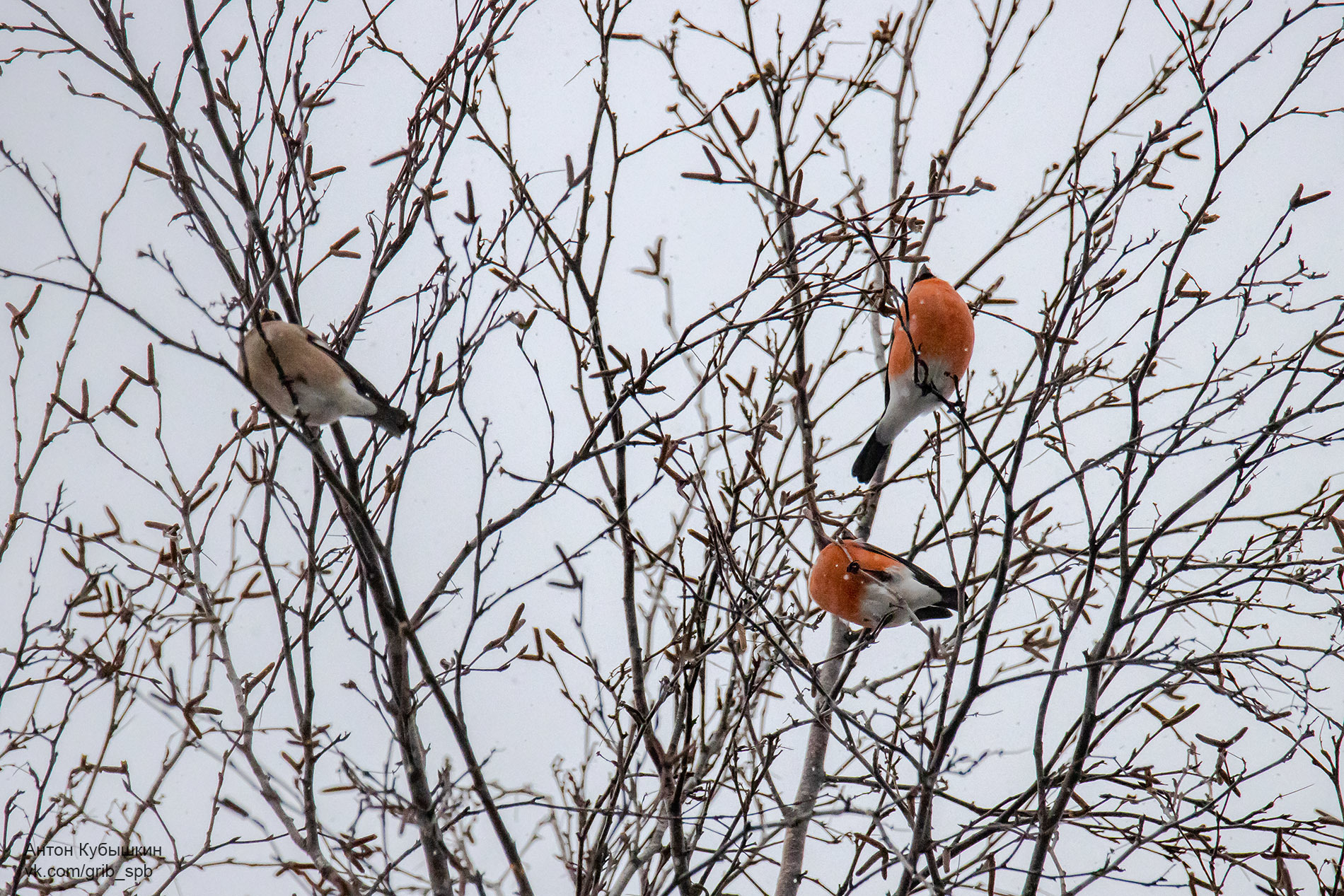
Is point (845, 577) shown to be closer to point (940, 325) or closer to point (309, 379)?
point (940, 325)

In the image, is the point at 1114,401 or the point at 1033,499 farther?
the point at 1114,401

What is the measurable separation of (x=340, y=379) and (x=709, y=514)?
0.92m

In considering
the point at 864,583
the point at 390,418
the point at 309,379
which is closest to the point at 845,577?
the point at 864,583

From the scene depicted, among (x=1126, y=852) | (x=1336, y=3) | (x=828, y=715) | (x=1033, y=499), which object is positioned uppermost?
(x=1336, y=3)

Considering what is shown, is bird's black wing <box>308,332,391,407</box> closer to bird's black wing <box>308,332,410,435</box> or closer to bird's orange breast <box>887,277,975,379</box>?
bird's black wing <box>308,332,410,435</box>

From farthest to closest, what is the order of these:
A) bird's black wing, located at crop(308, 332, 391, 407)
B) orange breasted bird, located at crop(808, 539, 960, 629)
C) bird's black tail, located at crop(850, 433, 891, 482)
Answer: bird's black tail, located at crop(850, 433, 891, 482), orange breasted bird, located at crop(808, 539, 960, 629), bird's black wing, located at crop(308, 332, 391, 407)

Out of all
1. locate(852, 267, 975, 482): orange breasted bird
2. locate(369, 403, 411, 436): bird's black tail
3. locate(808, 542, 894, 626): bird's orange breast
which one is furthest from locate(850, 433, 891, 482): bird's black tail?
locate(369, 403, 411, 436): bird's black tail

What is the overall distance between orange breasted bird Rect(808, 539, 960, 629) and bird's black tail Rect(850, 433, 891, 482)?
13.7 inches

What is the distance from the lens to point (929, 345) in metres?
2.09

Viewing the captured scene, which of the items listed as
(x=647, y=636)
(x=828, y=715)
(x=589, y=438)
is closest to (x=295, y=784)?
(x=647, y=636)

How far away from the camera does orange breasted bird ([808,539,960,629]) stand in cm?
220

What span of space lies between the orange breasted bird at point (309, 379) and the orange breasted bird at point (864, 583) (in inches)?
37.5

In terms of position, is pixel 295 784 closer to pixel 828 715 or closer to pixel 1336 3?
pixel 828 715

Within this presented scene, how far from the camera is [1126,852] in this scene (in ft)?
5.07
